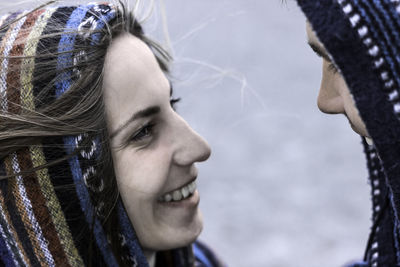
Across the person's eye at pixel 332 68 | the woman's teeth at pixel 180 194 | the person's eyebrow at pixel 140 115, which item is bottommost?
the woman's teeth at pixel 180 194

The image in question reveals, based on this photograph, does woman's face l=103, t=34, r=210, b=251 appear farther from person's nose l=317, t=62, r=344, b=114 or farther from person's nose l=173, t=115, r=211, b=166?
person's nose l=317, t=62, r=344, b=114

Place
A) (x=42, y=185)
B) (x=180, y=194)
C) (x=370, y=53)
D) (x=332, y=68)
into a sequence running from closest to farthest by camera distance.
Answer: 1. (x=370, y=53)
2. (x=332, y=68)
3. (x=42, y=185)
4. (x=180, y=194)

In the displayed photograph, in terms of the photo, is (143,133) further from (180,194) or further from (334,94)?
(334,94)

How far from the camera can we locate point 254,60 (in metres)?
6.19

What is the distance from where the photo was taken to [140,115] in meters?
1.75

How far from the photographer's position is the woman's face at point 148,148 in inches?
68.1

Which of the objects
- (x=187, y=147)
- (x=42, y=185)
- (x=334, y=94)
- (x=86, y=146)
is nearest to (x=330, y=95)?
(x=334, y=94)

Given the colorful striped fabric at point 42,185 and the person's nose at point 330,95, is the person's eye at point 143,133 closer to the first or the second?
the colorful striped fabric at point 42,185

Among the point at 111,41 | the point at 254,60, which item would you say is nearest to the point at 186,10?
the point at 254,60

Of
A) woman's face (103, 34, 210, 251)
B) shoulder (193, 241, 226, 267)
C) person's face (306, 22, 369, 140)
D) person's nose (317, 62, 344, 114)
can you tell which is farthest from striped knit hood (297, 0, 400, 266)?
shoulder (193, 241, 226, 267)

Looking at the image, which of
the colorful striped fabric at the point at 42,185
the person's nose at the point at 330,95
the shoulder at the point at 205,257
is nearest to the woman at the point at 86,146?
the colorful striped fabric at the point at 42,185

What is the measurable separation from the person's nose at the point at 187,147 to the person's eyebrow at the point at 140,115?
10 cm

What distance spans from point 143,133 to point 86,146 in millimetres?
195

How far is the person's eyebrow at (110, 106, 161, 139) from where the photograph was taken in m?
1.73
